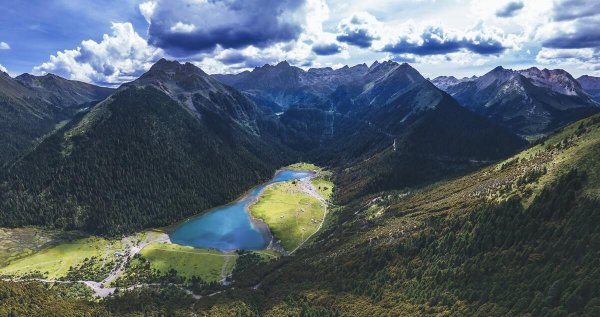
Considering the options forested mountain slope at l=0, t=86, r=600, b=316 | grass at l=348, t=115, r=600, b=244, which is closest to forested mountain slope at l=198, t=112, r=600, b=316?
forested mountain slope at l=0, t=86, r=600, b=316

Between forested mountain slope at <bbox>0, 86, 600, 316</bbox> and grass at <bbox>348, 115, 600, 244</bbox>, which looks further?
grass at <bbox>348, 115, 600, 244</bbox>

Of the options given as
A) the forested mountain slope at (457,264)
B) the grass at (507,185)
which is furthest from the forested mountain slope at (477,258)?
the grass at (507,185)

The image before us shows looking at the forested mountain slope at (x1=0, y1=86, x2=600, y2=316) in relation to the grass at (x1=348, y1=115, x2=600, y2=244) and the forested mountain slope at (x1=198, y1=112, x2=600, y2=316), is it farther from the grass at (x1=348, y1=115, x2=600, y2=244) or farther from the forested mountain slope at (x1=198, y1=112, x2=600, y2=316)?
the grass at (x1=348, y1=115, x2=600, y2=244)

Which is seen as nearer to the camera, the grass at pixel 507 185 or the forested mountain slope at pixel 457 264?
the forested mountain slope at pixel 457 264

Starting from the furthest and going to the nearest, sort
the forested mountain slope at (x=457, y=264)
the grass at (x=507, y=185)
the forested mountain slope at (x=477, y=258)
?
the grass at (x=507, y=185), the forested mountain slope at (x=457, y=264), the forested mountain slope at (x=477, y=258)

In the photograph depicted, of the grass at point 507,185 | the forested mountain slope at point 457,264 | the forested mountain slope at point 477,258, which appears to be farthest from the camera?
the grass at point 507,185

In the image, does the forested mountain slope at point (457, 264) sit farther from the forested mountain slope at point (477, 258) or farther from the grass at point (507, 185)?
the grass at point (507, 185)

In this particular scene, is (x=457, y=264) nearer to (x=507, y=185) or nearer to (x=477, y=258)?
(x=477, y=258)

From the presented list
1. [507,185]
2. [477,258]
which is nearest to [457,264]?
[477,258]

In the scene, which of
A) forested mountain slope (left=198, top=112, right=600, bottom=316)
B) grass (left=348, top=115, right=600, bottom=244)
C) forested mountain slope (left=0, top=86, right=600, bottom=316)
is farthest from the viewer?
grass (left=348, top=115, right=600, bottom=244)

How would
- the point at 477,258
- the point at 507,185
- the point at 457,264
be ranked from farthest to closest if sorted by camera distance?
the point at 507,185
the point at 457,264
the point at 477,258

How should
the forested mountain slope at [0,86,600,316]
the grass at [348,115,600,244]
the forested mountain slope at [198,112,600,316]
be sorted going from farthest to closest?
the grass at [348,115,600,244] < the forested mountain slope at [0,86,600,316] < the forested mountain slope at [198,112,600,316]

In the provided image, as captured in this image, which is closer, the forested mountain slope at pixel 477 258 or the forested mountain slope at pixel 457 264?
the forested mountain slope at pixel 477 258

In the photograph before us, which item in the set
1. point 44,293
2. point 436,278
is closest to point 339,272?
point 436,278
